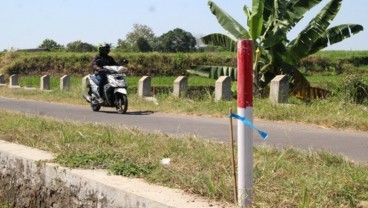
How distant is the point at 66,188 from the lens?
4.34 metres

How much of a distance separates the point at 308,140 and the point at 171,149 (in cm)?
A: 287

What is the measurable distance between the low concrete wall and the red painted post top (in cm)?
71

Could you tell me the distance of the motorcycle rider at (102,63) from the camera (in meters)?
12.2

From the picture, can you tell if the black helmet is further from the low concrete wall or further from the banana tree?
the low concrete wall

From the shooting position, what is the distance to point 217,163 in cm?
441

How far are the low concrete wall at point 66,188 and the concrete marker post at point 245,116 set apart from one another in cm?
17

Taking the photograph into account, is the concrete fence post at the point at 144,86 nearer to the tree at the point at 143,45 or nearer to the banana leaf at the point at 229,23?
the banana leaf at the point at 229,23

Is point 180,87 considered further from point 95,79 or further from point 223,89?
point 95,79

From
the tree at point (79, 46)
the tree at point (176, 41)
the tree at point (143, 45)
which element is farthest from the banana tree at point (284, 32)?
the tree at point (176, 41)

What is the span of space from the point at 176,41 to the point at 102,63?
58.1 m

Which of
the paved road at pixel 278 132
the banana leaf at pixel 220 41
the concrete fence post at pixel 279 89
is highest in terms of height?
the banana leaf at pixel 220 41

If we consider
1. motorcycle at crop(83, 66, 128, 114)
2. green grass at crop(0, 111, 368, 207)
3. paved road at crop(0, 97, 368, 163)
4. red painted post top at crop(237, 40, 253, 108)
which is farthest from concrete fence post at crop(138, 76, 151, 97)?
red painted post top at crop(237, 40, 253, 108)

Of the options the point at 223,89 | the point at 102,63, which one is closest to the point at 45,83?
the point at 102,63

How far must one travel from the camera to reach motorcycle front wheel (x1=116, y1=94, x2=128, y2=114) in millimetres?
11983
